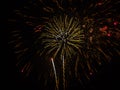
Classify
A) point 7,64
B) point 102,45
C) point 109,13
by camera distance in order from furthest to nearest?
1. point 7,64
2. point 102,45
3. point 109,13

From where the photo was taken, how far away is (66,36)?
218 inches

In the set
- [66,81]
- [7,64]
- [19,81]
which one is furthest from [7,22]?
[66,81]

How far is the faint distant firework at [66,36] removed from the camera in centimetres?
557

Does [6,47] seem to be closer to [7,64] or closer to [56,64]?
[7,64]

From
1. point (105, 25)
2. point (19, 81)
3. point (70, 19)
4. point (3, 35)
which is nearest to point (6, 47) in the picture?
point (3, 35)

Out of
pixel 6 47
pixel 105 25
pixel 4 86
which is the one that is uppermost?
pixel 105 25

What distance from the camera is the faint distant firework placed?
5566 millimetres

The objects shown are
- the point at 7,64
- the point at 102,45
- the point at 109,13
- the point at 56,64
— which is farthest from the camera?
the point at 7,64

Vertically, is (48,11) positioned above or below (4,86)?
above

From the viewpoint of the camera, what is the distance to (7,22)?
22.1 ft

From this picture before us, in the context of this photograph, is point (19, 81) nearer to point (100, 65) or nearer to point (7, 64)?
point (7, 64)

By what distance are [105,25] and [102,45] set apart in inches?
20.8

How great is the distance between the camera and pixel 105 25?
→ 5645mm

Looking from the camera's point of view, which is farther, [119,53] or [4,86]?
[4,86]
